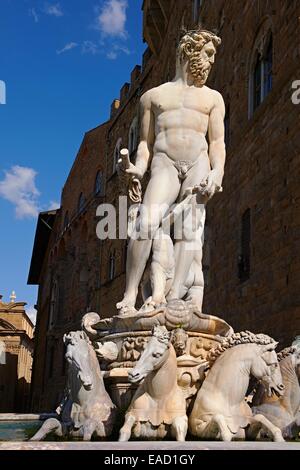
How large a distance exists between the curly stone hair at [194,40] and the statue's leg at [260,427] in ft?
10.6

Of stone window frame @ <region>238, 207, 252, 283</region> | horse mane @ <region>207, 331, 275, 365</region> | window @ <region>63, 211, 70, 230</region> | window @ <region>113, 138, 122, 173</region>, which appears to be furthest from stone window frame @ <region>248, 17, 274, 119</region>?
window @ <region>63, 211, 70, 230</region>

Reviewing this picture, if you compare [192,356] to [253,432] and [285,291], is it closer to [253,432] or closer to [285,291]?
[253,432]

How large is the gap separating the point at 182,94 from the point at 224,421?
2.92m

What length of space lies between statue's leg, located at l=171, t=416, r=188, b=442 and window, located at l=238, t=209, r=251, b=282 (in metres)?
8.11

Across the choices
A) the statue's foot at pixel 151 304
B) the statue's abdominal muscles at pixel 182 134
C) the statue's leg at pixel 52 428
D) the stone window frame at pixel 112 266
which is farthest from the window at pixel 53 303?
the statue's leg at pixel 52 428

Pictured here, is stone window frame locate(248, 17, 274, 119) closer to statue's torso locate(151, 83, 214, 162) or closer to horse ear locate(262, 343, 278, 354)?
statue's torso locate(151, 83, 214, 162)

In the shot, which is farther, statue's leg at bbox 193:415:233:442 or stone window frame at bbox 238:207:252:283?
stone window frame at bbox 238:207:252:283

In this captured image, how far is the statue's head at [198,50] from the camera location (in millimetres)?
5980

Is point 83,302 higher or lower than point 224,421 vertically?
higher

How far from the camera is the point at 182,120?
593 cm

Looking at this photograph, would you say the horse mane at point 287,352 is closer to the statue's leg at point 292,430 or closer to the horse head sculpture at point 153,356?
the statue's leg at point 292,430

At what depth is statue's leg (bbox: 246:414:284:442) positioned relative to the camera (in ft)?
13.9
